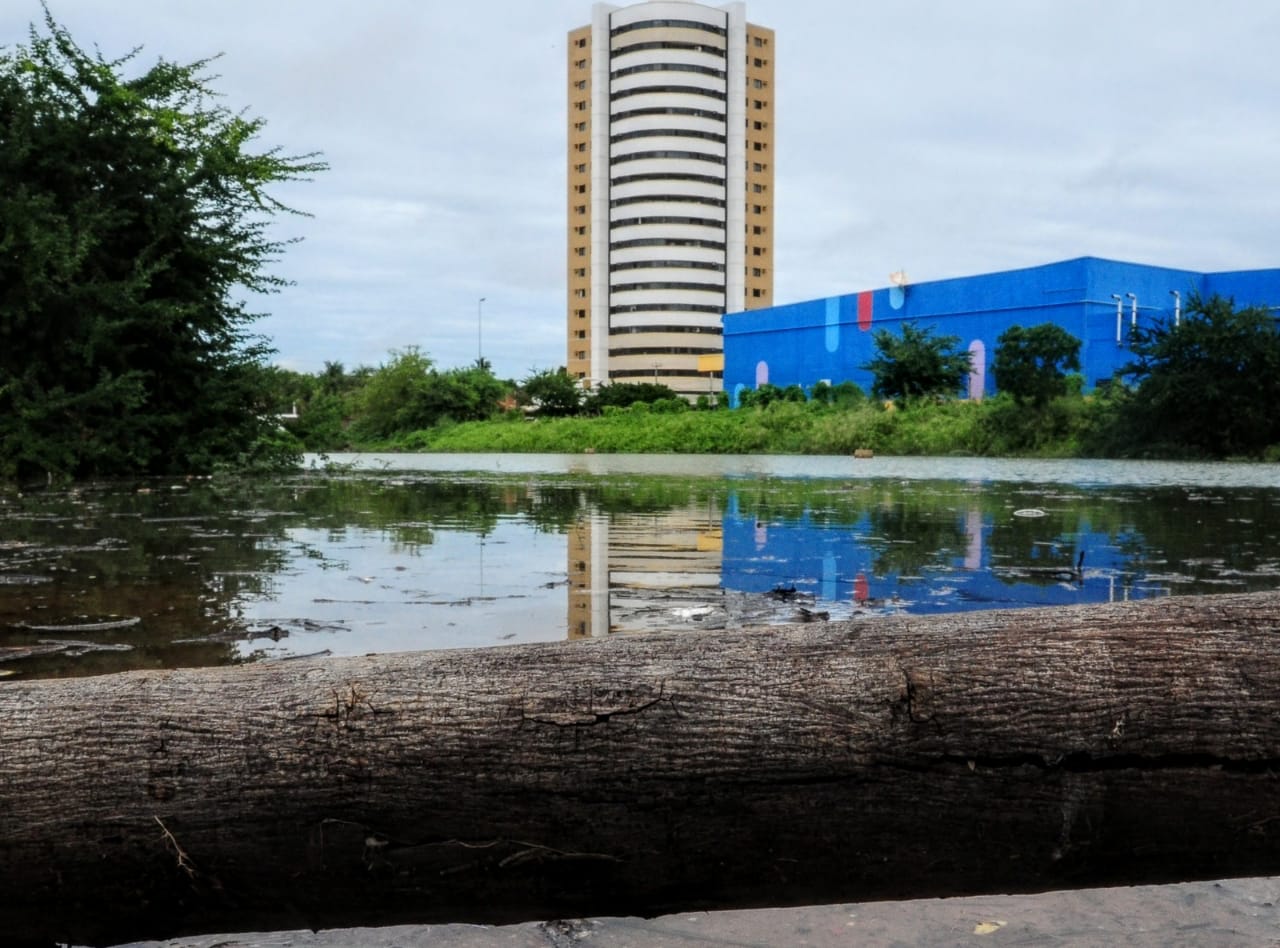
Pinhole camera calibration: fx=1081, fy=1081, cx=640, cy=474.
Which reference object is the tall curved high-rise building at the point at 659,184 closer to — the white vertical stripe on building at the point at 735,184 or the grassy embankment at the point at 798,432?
the white vertical stripe on building at the point at 735,184

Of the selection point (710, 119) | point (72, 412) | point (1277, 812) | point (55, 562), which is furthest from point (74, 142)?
point (710, 119)

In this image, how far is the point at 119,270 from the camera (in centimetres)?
1369

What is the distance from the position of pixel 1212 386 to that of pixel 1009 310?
55.6ft

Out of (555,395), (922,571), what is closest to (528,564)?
(922,571)

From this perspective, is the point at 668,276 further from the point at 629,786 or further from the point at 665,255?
the point at 629,786

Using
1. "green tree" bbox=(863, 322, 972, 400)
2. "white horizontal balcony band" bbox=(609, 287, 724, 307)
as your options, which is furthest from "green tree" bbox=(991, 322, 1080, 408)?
"white horizontal balcony band" bbox=(609, 287, 724, 307)

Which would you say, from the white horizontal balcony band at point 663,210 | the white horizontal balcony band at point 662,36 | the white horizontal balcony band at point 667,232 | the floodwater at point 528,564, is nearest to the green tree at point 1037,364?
the floodwater at point 528,564

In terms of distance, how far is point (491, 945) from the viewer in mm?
1733

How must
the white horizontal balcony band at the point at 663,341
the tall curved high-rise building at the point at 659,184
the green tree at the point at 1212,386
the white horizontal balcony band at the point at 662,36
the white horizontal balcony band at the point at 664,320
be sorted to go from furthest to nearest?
1. the white horizontal balcony band at the point at 664,320
2. the white horizontal balcony band at the point at 663,341
3. the tall curved high-rise building at the point at 659,184
4. the white horizontal balcony band at the point at 662,36
5. the green tree at the point at 1212,386

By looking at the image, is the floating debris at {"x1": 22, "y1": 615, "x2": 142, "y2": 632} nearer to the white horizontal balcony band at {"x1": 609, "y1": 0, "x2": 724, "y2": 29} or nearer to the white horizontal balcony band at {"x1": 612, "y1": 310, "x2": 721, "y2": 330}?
the white horizontal balcony band at {"x1": 612, "y1": 310, "x2": 721, "y2": 330}

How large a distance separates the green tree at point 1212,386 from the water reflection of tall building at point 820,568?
73.5 ft

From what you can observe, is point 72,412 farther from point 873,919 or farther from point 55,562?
point 873,919

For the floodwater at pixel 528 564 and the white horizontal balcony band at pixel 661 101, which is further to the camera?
the white horizontal balcony band at pixel 661 101

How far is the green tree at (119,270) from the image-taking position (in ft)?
41.0
